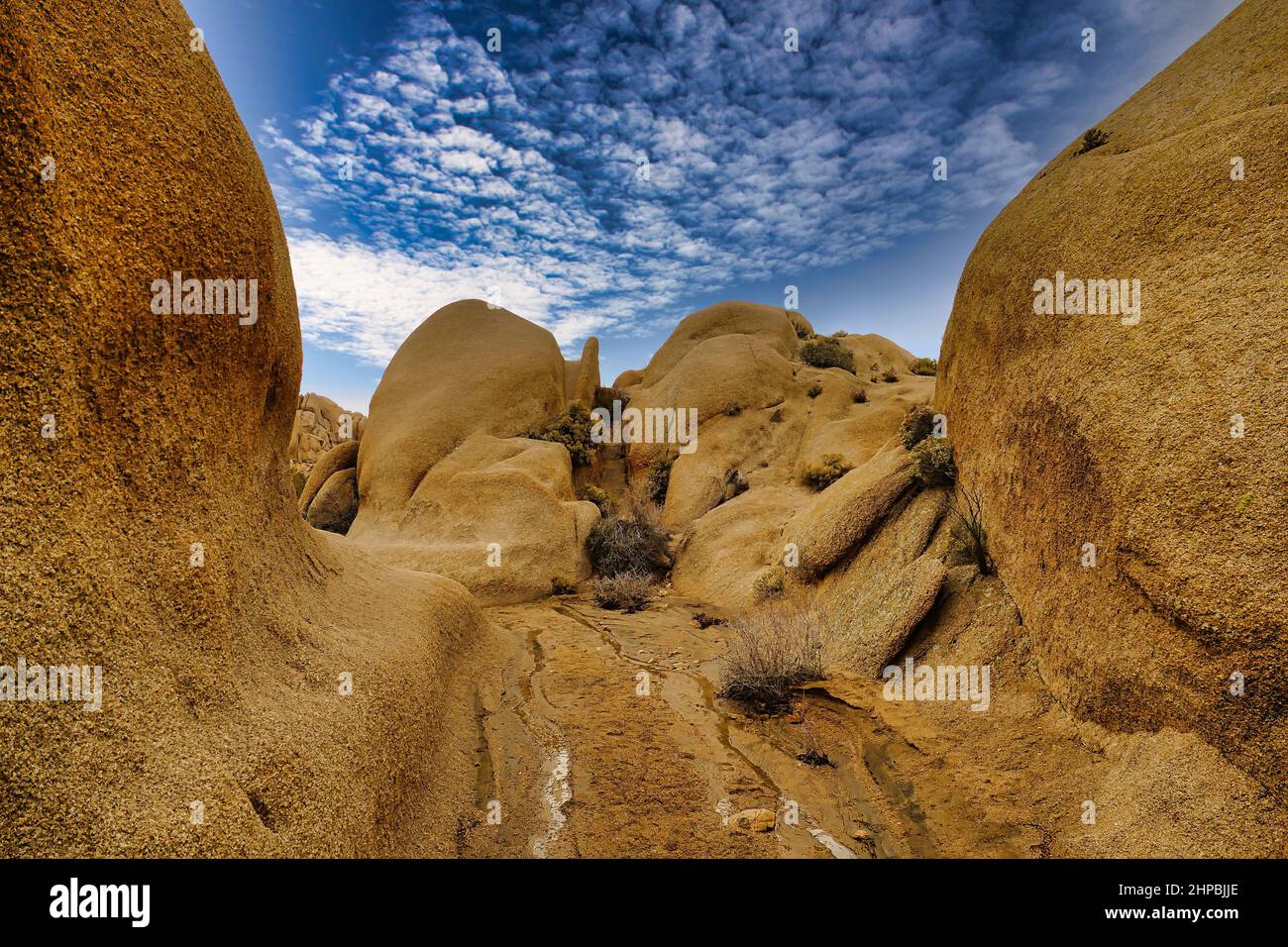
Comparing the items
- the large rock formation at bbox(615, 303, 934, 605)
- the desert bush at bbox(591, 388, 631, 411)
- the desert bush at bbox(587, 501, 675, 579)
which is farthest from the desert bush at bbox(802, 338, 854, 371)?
the desert bush at bbox(587, 501, 675, 579)

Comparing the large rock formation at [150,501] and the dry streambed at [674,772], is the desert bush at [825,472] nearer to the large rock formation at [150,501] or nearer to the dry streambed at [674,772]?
the dry streambed at [674,772]

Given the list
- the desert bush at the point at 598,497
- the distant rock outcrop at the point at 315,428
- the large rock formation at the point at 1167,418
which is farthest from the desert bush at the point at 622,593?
the distant rock outcrop at the point at 315,428

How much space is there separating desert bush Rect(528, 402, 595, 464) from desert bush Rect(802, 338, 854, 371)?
9.39 m

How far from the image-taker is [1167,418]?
378 cm

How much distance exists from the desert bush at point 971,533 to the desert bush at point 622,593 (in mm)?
5180

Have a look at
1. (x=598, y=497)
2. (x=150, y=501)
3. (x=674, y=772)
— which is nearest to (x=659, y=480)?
(x=598, y=497)

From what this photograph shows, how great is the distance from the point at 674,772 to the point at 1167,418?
427 centimetres

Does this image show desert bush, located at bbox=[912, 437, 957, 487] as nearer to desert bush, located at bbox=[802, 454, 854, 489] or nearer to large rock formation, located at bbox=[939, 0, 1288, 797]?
large rock formation, located at bbox=[939, 0, 1288, 797]

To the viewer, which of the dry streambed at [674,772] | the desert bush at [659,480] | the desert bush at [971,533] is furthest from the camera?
the desert bush at [659,480]

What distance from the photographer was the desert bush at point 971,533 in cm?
597

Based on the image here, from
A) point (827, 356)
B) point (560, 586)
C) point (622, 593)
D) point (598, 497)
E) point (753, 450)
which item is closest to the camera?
point (622, 593)

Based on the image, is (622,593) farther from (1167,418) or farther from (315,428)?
(315,428)

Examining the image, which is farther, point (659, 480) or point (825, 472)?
point (659, 480)
